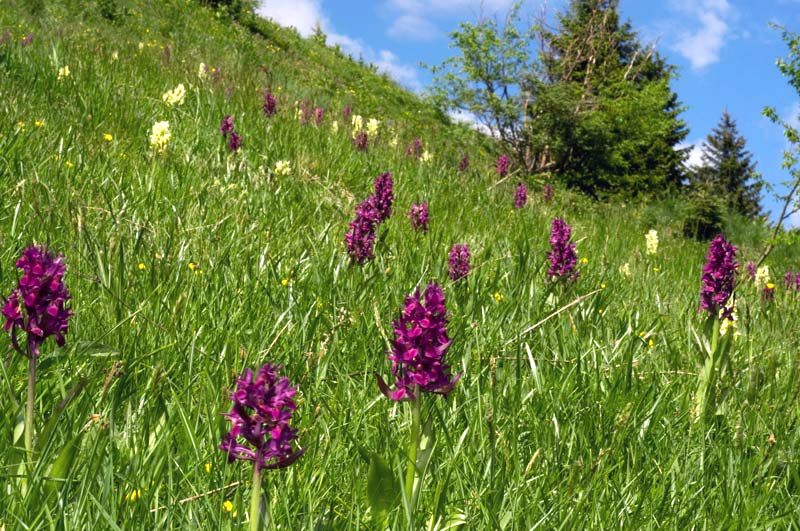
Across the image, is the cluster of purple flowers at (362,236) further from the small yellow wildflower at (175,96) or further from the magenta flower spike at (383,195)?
the small yellow wildflower at (175,96)

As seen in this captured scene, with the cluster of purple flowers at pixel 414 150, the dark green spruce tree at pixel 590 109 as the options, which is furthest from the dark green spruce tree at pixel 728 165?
the cluster of purple flowers at pixel 414 150

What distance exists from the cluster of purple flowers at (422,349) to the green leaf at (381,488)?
172 millimetres

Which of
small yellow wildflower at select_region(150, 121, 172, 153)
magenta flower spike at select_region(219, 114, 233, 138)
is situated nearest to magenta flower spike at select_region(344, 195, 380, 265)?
small yellow wildflower at select_region(150, 121, 172, 153)

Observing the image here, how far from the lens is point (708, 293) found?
3.09 m

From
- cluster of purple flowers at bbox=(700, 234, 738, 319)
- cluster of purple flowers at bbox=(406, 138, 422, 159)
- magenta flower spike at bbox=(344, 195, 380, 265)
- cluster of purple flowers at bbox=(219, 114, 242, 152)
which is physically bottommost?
magenta flower spike at bbox=(344, 195, 380, 265)

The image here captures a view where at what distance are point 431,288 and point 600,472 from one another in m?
0.85

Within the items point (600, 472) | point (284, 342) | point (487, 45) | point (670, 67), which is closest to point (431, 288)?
point (600, 472)

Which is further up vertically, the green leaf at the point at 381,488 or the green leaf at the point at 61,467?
the green leaf at the point at 381,488

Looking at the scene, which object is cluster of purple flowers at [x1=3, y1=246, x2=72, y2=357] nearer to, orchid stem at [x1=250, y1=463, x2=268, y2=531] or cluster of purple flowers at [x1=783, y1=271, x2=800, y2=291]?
orchid stem at [x1=250, y1=463, x2=268, y2=531]

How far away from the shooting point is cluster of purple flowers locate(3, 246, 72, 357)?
149cm

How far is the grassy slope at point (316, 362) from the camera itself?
1707mm

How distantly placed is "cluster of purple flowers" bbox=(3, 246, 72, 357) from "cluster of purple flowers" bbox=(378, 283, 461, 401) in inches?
28.1

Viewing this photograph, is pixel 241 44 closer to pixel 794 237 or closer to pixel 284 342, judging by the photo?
pixel 794 237

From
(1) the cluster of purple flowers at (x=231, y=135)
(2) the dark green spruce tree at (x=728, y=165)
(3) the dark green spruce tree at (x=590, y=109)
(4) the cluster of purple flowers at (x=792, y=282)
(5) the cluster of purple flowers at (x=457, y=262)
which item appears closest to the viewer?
(5) the cluster of purple flowers at (x=457, y=262)
